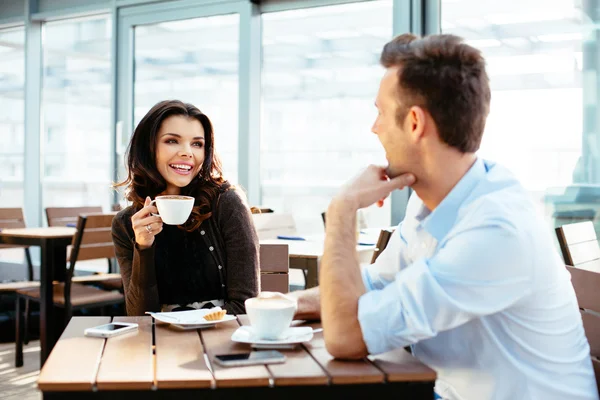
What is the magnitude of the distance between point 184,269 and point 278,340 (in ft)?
3.19

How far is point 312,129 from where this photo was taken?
5.24 metres

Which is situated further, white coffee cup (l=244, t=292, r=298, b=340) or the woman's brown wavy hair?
the woman's brown wavy hair

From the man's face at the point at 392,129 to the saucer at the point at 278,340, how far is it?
0.37 metres

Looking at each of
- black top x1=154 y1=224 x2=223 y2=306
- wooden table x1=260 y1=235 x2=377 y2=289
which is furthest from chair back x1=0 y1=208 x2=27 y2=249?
black top x1=154 y1=224 x2=223 y2=306

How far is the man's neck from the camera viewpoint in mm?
1433

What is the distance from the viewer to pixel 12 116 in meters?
6.89

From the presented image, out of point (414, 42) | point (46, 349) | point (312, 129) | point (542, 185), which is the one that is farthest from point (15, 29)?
point (414, 42)

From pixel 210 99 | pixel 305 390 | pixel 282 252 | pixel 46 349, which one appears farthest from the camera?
pixel 210 99

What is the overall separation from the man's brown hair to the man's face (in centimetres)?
2

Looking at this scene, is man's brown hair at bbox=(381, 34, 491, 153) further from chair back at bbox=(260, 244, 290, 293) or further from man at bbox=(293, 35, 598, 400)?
chair back at bbox=(260, 244, 290, 293)

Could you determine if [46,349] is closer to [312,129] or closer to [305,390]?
[312,129]

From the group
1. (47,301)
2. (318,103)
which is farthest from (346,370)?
(318,103)

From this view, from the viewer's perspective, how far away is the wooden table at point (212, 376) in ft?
3.72

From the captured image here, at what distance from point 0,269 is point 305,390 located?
6.22 m
